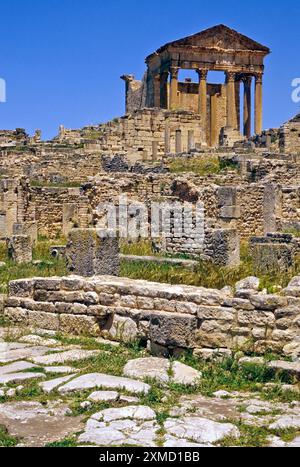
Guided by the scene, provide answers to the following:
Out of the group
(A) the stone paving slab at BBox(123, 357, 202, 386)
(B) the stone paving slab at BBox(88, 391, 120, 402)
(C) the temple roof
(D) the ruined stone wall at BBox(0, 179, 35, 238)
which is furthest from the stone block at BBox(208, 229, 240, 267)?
(C) the temple roof

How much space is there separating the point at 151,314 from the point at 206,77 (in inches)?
1664

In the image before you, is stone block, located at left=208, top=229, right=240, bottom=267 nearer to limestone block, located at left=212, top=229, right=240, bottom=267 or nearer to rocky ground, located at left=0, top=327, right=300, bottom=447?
limestone block, located at left=212, top=229, right=240, bottom=267

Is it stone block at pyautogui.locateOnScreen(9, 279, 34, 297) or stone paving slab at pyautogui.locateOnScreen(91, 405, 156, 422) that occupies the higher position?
stone block at pyautogui.locateOnScreen(9, 279, 34, 297)

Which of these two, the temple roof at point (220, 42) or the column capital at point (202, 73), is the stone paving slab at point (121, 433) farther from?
the column capital at point (202, 73)

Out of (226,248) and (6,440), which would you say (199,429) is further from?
(226,248)

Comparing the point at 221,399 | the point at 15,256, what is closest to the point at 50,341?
the point at 221,399

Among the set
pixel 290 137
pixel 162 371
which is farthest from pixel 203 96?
pixel 162 371

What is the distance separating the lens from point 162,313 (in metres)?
7.85

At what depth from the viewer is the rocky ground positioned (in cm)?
528

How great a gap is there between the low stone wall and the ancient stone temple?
126 ft

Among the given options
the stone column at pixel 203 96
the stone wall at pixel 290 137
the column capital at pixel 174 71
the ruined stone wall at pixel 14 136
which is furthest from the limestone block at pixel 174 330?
the column capital at pixel 174 71

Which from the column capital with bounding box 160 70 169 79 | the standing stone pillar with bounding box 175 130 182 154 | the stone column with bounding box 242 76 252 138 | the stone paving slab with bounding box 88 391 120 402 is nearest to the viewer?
the stone paving slab with bounding box 88 391 120 402

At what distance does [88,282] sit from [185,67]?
40286mm

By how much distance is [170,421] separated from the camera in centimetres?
557
